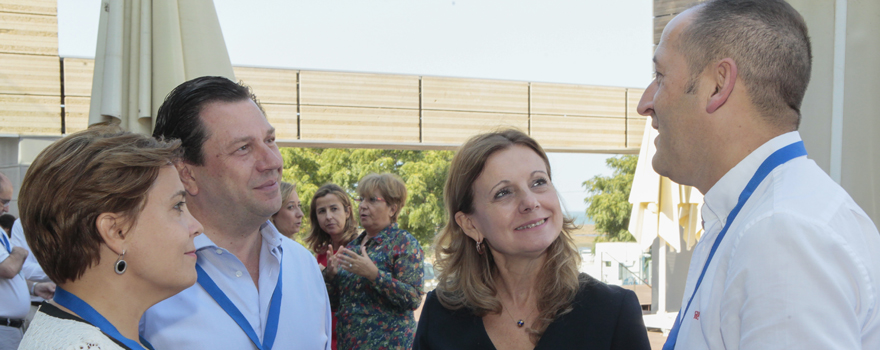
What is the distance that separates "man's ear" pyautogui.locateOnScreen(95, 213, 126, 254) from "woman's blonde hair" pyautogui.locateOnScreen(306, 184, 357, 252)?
3.42 m

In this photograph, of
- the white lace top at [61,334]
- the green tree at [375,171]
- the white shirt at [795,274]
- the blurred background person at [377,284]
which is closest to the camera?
the white shirt at [795,274]

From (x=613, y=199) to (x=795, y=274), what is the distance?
3459 centimetres

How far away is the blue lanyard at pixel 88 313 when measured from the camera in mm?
1362

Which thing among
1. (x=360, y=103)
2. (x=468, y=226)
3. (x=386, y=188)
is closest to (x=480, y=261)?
(x=468, y=226)

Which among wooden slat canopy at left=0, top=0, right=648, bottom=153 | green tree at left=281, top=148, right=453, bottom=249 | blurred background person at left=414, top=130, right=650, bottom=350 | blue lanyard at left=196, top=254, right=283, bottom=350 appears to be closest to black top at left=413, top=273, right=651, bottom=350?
blurred background person at left=414, top=130, right=650, bottom=350

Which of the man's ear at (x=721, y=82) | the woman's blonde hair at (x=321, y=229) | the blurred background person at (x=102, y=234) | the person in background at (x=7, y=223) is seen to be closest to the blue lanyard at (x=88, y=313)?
the blurred background person at (x=102, y=234)

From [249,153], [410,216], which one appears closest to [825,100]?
[249,153]

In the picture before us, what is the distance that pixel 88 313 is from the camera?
1.37m

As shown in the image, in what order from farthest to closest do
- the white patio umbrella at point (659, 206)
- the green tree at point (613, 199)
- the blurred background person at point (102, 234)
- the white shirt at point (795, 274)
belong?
the green tree at point (613, 199) < the white patio umbrella at point (659, 206) < the blurred background person at point (102, 234) < the white shirt at point (795, 274)

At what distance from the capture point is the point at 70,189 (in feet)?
4.44

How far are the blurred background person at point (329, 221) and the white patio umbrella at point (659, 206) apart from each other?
3.60 meters

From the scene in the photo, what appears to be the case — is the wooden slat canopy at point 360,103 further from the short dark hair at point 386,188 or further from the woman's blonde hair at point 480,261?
the woman's blonde hair at point 480,261

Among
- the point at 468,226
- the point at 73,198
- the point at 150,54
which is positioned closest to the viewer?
the point at 73,198

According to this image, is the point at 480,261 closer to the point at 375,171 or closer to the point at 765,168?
the point at 765,168
